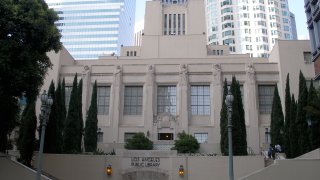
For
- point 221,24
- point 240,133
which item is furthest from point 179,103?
point 221,24

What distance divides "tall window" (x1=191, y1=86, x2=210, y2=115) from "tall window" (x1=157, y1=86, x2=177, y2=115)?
7.97 ft

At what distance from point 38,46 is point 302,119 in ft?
72.6

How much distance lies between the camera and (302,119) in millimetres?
32094

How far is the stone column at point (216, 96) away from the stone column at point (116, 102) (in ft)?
40.5

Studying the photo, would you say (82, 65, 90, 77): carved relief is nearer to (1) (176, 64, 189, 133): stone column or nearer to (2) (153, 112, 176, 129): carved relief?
(2) (153, 112, 176, 129): carved relief

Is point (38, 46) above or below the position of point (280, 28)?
below

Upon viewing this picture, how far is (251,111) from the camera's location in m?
48.4

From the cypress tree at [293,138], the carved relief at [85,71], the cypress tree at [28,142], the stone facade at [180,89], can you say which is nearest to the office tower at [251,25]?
the stone facade at [180,89]

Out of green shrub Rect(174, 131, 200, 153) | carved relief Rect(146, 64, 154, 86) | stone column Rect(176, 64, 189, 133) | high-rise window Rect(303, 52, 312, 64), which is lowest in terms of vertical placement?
green shrub Rect(174, 131, 200, 153)

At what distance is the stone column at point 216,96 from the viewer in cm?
4828

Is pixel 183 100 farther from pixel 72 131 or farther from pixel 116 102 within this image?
pixel 72 131

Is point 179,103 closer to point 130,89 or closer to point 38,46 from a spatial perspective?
point 130,89

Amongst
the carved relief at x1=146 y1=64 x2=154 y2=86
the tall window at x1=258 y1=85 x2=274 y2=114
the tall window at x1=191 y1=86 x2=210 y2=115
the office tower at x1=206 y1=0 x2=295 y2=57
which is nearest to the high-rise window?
the tall window at x1=258 y1=85 x2=274 y2=114

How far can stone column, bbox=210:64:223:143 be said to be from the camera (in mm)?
48281
